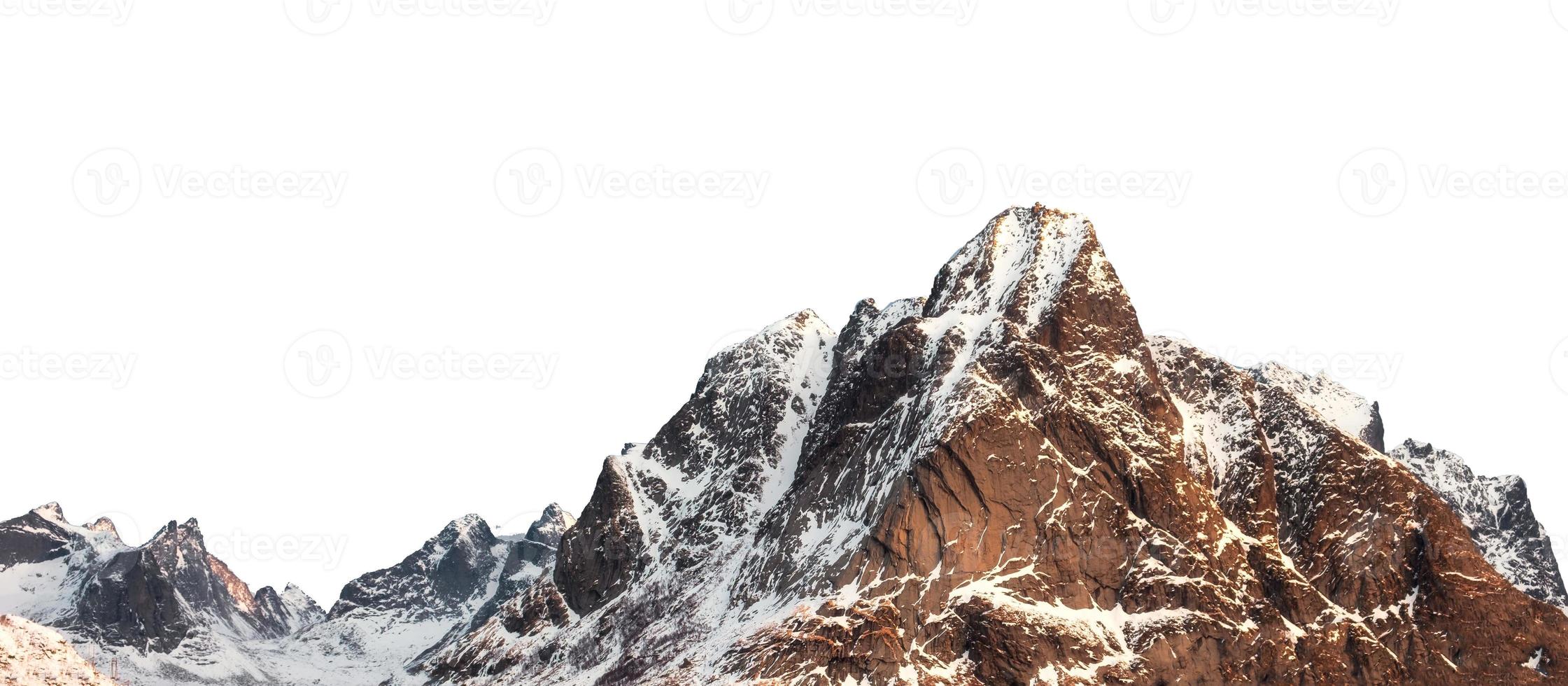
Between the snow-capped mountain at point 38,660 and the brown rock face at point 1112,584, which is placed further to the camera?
the brown rock face at point 1112,584

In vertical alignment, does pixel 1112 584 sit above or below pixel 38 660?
below

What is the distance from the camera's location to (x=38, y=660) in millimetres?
99750

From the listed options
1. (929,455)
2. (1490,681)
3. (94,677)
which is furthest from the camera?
(929,455)

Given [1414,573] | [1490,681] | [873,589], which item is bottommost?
[1490,681]

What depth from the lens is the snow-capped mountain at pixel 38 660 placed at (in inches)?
3809

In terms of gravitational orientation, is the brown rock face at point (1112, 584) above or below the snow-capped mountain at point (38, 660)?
below

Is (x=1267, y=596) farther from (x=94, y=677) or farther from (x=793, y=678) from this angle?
(x=94, y=677)

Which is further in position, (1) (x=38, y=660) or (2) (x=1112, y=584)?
(2) (x=1112, y=584)

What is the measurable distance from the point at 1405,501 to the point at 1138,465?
33080mm

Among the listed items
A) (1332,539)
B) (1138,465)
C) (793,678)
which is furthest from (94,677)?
(1332,539)

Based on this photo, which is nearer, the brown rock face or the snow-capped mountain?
the snow-capped mountain

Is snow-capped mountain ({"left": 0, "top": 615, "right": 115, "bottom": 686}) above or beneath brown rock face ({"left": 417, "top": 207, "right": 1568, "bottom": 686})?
above

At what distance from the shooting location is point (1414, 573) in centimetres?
18900

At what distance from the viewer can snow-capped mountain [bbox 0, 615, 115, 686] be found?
317ft
